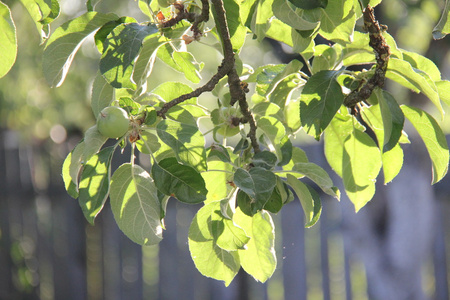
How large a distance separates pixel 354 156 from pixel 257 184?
0.29 m

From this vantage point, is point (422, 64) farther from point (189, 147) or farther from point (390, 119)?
point (189, 147)

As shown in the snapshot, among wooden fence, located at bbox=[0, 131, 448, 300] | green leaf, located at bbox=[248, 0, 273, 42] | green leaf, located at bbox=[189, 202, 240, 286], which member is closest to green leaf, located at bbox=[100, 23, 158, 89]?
green leaf, located at bbox=[248, 0, 273, 42]

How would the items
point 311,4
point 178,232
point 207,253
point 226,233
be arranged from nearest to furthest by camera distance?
point 311,4 → point 226,233 → point 207,253 → point 178,232

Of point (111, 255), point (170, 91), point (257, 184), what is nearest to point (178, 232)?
point (111, 255)

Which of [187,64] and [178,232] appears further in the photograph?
[178,232]

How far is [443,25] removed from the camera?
776mm

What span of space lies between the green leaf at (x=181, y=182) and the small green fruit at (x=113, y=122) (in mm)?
80

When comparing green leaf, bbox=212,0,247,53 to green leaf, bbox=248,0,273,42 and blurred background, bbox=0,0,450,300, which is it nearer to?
green leaf, bbox=248,0,273,42

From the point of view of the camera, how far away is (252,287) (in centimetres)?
380

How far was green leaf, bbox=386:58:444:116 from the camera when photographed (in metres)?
0.74

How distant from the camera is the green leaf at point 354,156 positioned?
3.08ft

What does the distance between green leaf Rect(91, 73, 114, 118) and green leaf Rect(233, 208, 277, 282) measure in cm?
29

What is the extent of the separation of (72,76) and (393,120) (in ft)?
14.8

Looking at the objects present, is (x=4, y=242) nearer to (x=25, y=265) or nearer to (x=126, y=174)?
(x=25, y=265)
